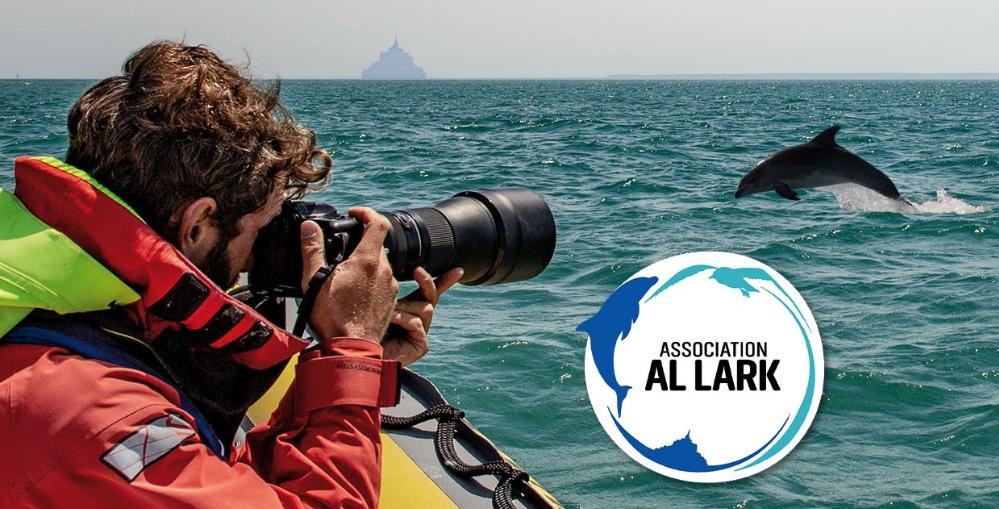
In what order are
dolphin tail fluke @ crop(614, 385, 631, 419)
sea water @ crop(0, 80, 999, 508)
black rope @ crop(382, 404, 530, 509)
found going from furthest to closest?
dolphin tail fluke @ crop(614, 385, 631, 419)
sea water @ crop(0, 80, 999, 508)
black rope @ crop(382, 404, 530, 509)

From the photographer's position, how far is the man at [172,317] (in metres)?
1.23

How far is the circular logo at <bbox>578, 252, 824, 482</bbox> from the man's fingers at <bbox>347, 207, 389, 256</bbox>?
3.10 metres

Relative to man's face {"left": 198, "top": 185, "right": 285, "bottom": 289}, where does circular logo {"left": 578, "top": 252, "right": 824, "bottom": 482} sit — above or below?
below

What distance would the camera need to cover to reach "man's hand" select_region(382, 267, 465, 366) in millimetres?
1854

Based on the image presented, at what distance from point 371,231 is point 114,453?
Answer: 586mm

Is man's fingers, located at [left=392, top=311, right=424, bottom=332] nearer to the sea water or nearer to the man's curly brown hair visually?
the man's curly brown hair

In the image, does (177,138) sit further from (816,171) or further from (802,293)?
(816,171)

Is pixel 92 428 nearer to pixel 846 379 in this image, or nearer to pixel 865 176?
pixel 846 379

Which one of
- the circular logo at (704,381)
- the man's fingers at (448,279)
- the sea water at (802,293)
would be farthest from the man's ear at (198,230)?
the circular logo at (704,381)

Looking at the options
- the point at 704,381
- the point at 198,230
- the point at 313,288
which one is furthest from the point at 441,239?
the point at 704,381

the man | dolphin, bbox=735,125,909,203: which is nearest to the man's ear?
the man

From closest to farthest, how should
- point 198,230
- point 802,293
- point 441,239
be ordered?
point 198,230
point 441,239
point 802,293

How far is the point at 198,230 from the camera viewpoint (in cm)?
150

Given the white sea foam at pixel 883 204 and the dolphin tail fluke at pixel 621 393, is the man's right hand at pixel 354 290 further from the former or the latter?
the white sea foam at pixel 883 204
